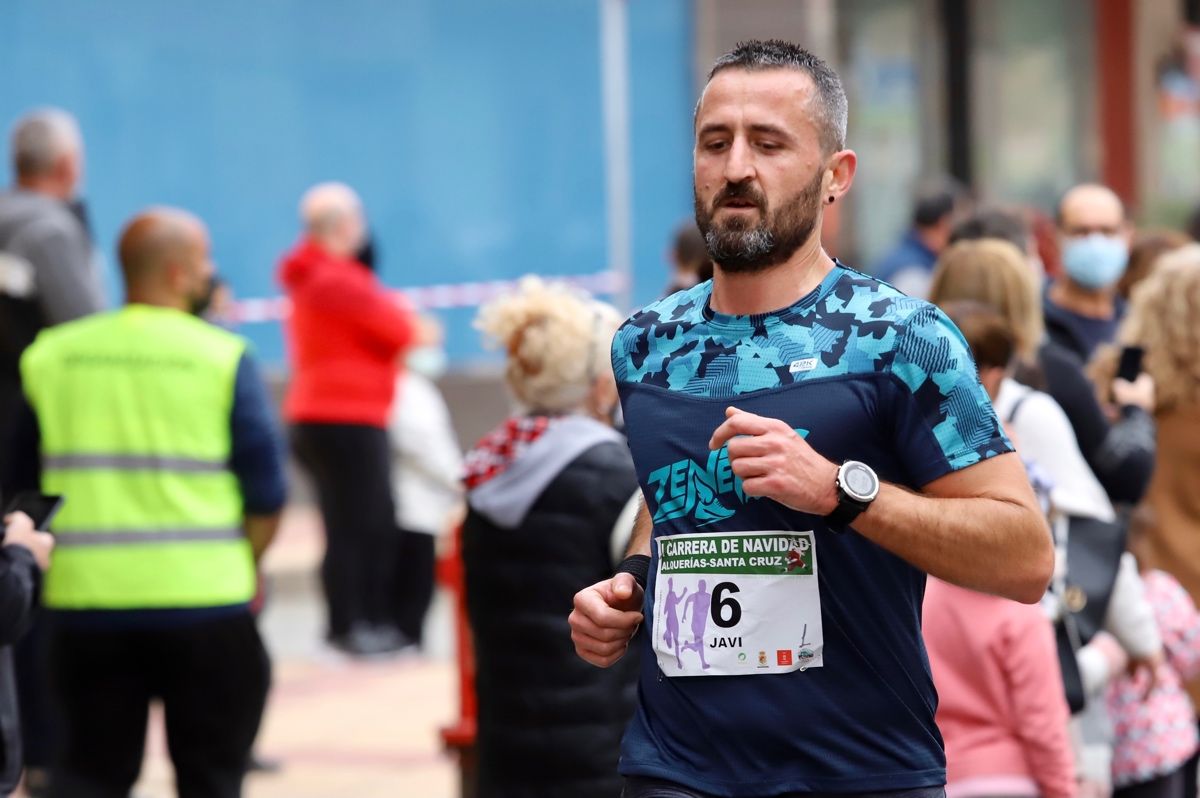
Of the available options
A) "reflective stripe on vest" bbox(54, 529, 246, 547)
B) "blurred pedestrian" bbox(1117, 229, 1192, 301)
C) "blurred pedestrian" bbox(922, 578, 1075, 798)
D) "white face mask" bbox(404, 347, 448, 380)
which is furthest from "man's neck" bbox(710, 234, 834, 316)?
"white face mask" bbox(404, 347, 448, 380)

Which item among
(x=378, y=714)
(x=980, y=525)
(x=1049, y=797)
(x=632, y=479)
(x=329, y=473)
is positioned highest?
(x=980, y=525)

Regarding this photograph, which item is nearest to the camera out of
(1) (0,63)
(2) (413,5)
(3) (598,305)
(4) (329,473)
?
(3) (598,305)

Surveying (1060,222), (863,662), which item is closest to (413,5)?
(1060,222)

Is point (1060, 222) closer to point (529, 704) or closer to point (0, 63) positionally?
point (529, 704)

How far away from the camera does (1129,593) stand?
5.81 m

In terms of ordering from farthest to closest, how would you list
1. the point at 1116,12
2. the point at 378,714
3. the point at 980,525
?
the point at 1116,12 → the point at 378,714 → the point at 980,525

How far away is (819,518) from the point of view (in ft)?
11.2

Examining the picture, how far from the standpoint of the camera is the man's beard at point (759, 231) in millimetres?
3439

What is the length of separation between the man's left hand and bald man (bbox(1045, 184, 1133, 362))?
4860 millimetres

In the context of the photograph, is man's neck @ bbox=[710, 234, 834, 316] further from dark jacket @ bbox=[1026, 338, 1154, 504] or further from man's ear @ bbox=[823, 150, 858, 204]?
dark jacket @ bbox=[1026, 338, 1154, 504]

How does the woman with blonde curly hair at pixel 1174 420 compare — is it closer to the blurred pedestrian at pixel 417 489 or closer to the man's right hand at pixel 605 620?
the man's right hand at pixel 605 620

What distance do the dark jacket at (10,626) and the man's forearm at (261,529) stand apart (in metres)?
1.51

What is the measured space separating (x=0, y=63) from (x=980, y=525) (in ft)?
40.5

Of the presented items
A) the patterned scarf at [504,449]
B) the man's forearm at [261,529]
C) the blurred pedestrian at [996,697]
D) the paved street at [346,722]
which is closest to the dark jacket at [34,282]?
the paved street at [346,722]
